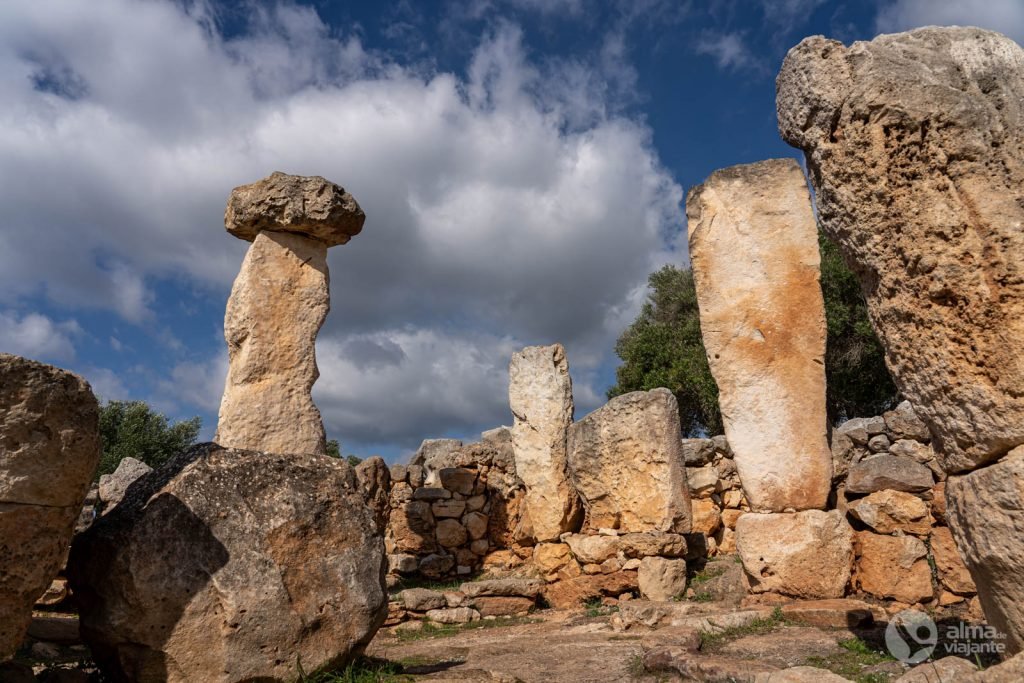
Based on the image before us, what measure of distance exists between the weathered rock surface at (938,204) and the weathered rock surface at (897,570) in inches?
148

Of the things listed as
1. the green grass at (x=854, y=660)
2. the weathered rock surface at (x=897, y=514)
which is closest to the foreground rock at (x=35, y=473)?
the green grass at (x=854, y=660)

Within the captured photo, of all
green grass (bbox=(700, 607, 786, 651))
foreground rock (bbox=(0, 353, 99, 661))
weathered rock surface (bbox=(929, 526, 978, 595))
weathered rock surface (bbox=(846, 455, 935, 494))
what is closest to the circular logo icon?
green grass (bbox=(700, 607, 786, 651))

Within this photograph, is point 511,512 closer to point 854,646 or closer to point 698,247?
point 698,247

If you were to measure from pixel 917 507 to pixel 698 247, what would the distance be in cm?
289

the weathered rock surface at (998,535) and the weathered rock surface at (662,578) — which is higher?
the weathered rock surface at (662,578)

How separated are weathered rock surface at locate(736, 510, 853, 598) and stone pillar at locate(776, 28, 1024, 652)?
11.3 ft

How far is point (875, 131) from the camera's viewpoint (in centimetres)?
311

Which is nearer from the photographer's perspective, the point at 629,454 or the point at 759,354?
the point at 759,354

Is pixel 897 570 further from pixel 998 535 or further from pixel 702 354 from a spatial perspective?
pixel 702 354

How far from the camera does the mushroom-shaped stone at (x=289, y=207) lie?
7.73 metres

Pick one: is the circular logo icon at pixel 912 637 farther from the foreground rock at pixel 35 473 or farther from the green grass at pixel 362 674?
Answer: the foreground rock at pixel 35 473

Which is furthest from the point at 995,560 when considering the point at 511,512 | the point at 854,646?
the point at 511,512

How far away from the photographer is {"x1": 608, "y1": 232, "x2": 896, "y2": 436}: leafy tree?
1922 cm

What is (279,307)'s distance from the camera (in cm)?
766
